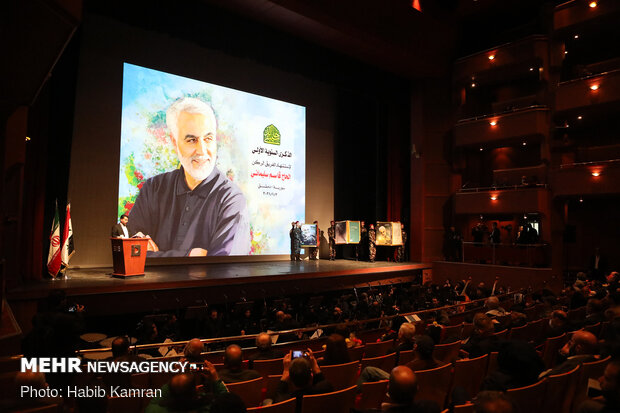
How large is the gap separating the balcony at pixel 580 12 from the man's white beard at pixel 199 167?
11544mm

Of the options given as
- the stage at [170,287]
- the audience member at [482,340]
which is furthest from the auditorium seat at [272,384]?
the stage at [170,287]

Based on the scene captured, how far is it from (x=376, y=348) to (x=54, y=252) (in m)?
6.57

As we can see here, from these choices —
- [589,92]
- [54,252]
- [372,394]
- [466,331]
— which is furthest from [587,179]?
[54,252]

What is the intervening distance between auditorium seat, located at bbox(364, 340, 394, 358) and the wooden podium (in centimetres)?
517

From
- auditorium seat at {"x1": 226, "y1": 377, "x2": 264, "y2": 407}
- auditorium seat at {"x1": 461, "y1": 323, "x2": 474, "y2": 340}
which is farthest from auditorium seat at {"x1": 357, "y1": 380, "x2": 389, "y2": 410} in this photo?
auditorium seat at {"x1": 461, "y1": 323, "x2": 474, "y2": 340}

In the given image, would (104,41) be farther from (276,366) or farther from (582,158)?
(582,158)

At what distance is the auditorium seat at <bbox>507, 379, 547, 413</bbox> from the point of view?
265 centimetres

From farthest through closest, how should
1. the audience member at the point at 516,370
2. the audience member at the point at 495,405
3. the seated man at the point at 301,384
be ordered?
the audience member at the point at 516,370
the seated man at the point at 301,384
the audience member at the point at 495,405

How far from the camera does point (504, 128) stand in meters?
14.1

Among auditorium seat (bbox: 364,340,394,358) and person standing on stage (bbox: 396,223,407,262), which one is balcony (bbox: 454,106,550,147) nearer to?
person standing on stage (bbox: 396,223,407,262)

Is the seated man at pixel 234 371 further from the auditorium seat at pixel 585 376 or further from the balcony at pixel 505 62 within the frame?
the balcony at pixel 505 62

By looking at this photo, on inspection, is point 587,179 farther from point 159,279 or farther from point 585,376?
point 159,279

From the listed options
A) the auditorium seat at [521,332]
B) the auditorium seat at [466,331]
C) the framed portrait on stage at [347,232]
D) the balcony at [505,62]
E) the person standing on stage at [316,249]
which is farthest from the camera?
the framed portrait on stage at [347,232]

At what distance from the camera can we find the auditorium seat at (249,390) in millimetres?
2821
